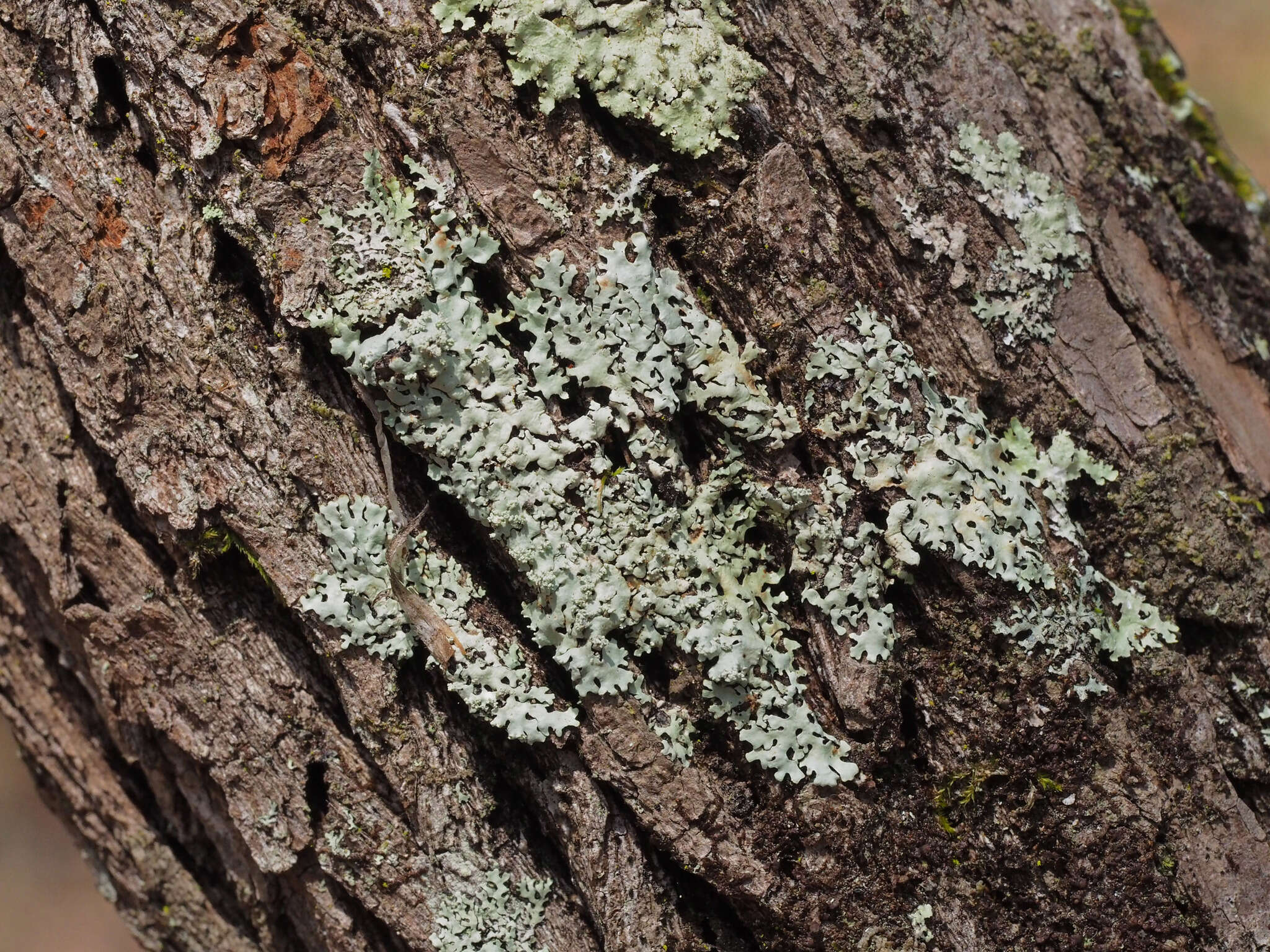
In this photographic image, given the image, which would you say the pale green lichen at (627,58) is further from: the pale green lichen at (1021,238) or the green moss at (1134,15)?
the green moss at (1134,15)

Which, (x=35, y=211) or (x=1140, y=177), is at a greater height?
(x=35, y=211)

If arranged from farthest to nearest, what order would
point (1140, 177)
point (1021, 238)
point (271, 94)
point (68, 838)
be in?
point (68, 838), point (1140, 177), point (1021, 238), point (271, 94)

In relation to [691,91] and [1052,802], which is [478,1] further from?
[1052,802]

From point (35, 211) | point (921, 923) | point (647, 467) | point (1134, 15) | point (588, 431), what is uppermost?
point (1134, 15)

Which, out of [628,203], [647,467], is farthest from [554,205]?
[647,467]

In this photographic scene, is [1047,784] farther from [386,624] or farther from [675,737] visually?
[386,624]

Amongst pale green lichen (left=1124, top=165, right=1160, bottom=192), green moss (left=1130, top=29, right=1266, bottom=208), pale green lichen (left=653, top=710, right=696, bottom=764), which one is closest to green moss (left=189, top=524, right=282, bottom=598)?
pale green lichen (left=653, top=710, right=696, bottom=764)

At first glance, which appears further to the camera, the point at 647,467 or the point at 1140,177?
the point at 1140,177
